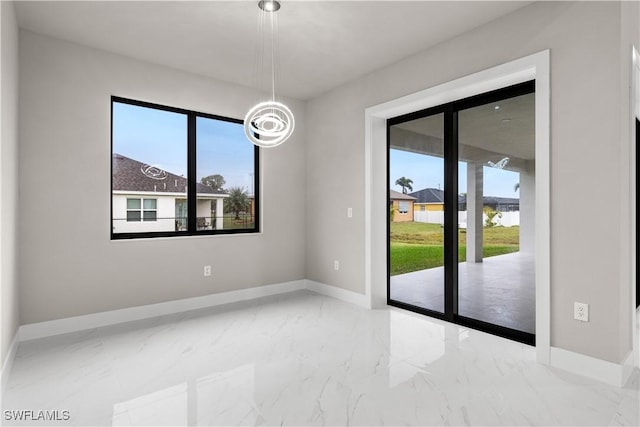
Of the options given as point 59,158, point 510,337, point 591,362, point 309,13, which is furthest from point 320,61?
point 591,362

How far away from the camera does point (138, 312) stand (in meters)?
3.64

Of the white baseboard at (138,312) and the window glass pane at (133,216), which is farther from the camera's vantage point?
the window glass pane at (133,216)

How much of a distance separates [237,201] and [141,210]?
113cm

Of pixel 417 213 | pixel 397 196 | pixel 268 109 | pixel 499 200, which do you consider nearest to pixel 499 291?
pixel 499 200

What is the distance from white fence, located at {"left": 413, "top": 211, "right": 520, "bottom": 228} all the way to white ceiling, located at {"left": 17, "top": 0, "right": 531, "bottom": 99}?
163 cm

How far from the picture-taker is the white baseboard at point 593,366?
2.28m

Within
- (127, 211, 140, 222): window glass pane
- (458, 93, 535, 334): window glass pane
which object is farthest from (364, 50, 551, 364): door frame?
(127, 211, 140, 222): window glass pane

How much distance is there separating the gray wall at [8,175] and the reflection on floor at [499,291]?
11.9 ft

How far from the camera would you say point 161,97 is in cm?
382

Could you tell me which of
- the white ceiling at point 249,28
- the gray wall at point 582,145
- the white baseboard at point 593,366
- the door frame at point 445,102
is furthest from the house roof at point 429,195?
the white baseboard at point 593,366

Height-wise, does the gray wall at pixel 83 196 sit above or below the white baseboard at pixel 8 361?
above

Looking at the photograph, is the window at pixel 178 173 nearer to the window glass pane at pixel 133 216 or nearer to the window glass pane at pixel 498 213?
the window glass pane at pixel 133 216

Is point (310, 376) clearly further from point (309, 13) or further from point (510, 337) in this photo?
point (309, 13)

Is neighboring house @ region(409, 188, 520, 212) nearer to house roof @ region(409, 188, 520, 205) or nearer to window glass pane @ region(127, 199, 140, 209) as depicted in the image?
house roof @ region(409, 188, 520, 205)
